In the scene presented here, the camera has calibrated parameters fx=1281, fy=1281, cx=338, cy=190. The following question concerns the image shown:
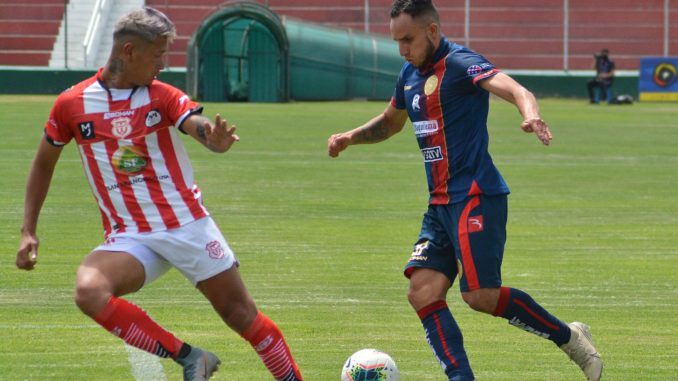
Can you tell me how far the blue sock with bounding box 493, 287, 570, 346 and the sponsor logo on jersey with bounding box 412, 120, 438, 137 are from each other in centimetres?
94

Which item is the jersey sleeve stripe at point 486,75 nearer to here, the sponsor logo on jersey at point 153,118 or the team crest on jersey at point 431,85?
the team crest on jersey at point 431,85

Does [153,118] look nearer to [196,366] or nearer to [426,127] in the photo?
[196,366]

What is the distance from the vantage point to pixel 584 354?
23.6ft

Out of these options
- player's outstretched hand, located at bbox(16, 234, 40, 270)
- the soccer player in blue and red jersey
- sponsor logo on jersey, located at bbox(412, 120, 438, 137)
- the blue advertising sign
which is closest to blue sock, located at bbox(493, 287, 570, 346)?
the soccer player in blue and red jersey

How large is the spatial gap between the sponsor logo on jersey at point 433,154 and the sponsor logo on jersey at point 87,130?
5.97 feet

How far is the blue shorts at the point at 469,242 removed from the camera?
674 centimetres

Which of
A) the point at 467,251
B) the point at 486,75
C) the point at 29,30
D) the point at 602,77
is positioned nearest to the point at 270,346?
the point at 467,251

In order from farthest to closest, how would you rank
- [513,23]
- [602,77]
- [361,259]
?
[513,23] < [602,77] < [361,259]

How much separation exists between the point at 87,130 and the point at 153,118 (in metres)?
0.35

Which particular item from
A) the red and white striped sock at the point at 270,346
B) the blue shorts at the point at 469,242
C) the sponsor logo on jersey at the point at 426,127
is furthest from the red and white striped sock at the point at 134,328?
the sponsor logo on jersey at the point at 426,127

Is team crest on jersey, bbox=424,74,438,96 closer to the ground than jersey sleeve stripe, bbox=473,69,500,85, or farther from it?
closer to the ground

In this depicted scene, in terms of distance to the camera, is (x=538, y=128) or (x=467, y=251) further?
(x=467, y=251)

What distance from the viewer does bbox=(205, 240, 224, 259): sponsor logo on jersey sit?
629 centimetres

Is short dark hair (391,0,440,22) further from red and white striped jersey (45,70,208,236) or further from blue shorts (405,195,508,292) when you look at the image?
red and white striped jersey (45,70,208,236)
